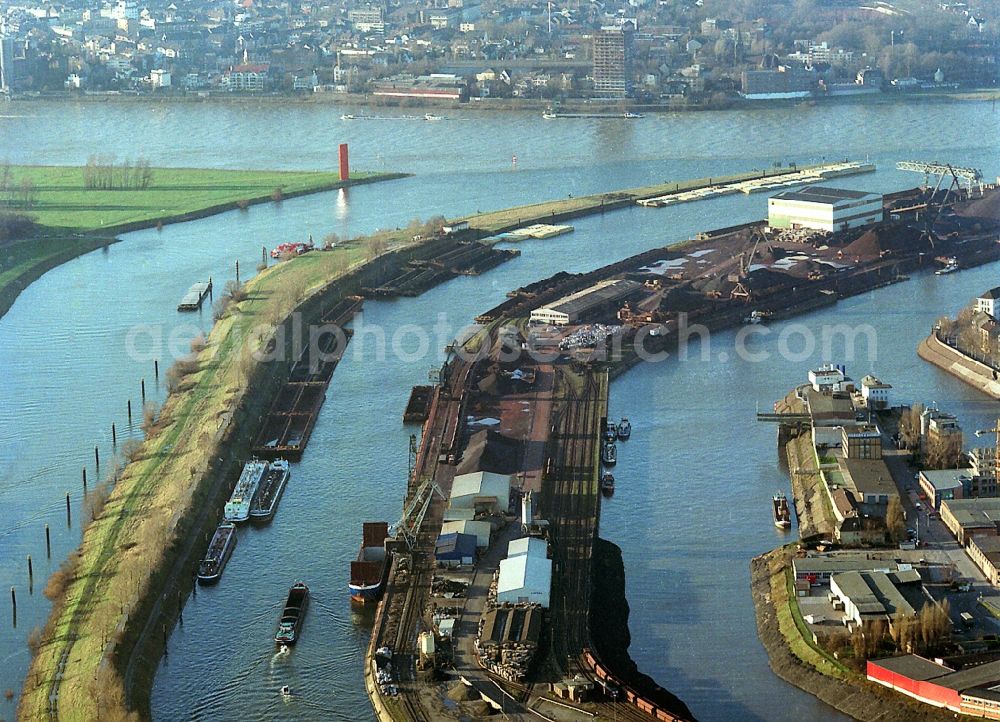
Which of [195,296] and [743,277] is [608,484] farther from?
[195,296]

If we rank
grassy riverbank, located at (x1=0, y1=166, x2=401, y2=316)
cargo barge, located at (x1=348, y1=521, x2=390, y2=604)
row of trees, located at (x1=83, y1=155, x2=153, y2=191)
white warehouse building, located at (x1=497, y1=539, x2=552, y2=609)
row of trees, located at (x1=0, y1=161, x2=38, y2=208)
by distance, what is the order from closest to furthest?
white warehouse building, located at (x1=497, y1=539, x2=552, y2=609) → cargo barge, located at (x1=348, y1=521, x2=390, y2=604) → grassy riverbank, located at (x1=0, y1=166, x2=401, y2=316) → row of trees, located at (x1=0, y1=161, x2=38, y2=208) → row of trees, located at (x1=83, y1=155, x2=153, y2=191)

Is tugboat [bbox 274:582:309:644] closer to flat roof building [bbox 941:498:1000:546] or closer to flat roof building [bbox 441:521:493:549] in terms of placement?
flat roof building [bbox 441:521:493:549]

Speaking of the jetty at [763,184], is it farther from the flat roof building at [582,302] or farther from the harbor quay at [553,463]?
the flat roof building at [582,302]

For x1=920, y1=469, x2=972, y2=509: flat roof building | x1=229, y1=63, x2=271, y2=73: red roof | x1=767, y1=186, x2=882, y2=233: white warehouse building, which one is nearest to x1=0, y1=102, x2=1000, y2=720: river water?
x1=920, y1=469, x2=972, y2=509: flat roof building

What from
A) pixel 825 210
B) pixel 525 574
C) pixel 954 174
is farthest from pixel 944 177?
pixel 525 574

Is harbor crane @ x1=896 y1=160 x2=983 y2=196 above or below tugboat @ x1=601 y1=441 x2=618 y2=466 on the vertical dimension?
above

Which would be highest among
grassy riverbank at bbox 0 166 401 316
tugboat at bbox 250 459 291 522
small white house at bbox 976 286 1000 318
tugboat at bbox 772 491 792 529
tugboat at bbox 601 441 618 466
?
small white house at bbox 976 286 1000 318

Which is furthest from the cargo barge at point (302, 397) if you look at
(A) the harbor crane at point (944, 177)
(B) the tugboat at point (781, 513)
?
(A) the harbor crane at point (944, 177)
